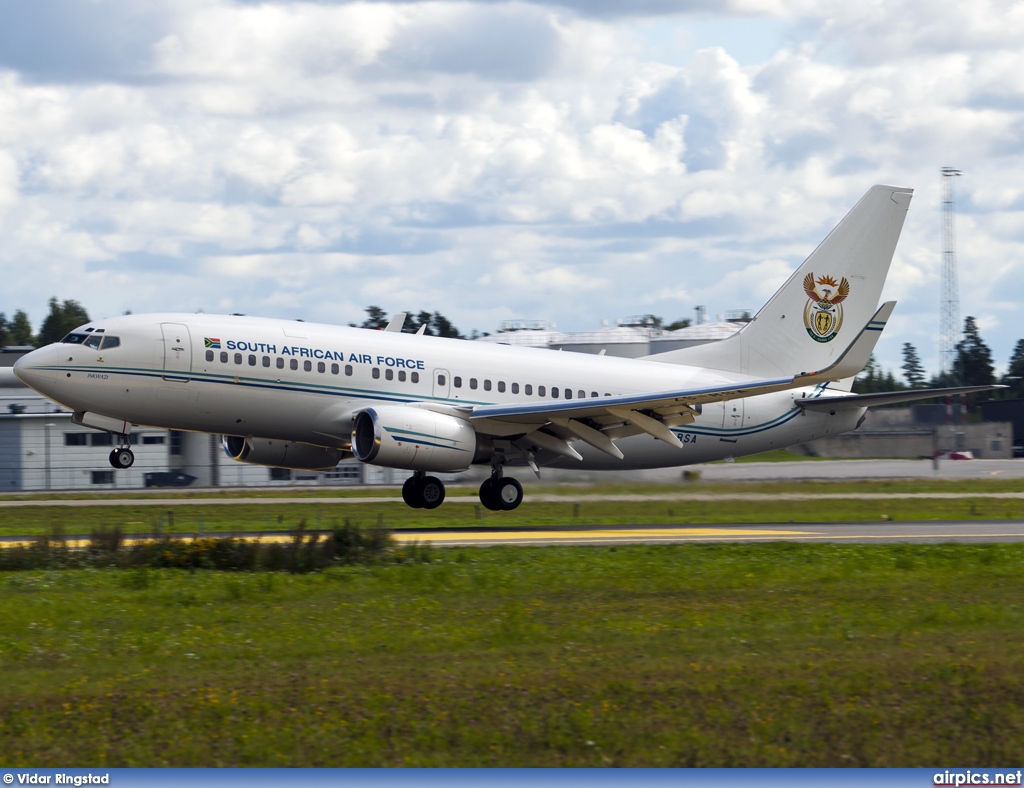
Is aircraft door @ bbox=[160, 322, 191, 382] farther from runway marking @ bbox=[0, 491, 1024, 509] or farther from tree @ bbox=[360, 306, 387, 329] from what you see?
tree @ bbox=[360, 306, 387, 329]

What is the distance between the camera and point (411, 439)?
93.0 ft

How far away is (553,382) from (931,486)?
23.0 metres

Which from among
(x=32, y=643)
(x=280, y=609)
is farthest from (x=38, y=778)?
(x=280, y=609)

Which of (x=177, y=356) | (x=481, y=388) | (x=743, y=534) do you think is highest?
(x=177, y=356)

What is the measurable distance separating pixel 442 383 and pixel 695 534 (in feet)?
24.3

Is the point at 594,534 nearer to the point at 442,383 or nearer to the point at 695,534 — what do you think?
the point at 695,534

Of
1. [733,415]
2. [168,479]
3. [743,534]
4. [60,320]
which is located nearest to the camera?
[743,534]

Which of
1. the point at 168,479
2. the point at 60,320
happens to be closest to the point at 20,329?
the point at 60,320

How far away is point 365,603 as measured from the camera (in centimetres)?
1672

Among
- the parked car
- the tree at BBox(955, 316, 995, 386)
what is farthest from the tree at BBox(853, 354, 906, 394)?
the parked car

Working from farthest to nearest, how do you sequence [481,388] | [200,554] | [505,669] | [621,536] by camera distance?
[481,388] < [621,536] < [200,554] < [505,669]

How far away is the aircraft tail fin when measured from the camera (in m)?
35.6

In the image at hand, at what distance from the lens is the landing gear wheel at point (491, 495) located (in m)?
31.5

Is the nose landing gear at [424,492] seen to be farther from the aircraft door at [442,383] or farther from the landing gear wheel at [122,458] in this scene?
the landing gear wheel at [122,458]
